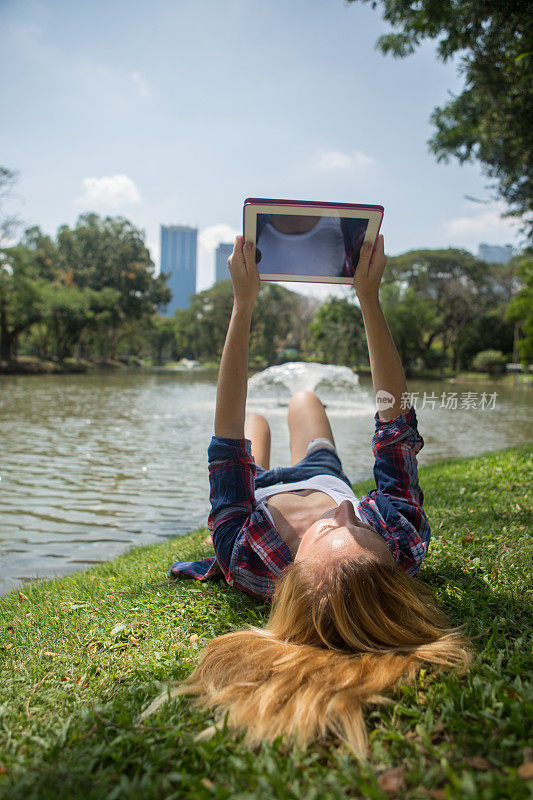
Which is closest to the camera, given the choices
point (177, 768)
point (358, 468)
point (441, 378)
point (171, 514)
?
point (177, 768)

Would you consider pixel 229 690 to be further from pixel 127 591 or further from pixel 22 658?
pixel 127 591

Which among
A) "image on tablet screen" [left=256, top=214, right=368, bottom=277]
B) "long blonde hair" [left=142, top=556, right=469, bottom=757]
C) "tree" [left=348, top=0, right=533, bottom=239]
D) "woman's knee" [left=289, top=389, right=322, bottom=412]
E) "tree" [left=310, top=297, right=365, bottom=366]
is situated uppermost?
"tree" [left=348, top=0, right=533, bottom=239]

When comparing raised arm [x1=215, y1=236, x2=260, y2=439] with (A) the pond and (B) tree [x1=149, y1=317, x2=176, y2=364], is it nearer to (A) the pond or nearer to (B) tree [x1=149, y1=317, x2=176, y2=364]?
(A) the pond

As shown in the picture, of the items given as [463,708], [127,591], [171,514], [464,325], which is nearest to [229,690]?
[463,708]

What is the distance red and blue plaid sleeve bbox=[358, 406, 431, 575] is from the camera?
2.25m

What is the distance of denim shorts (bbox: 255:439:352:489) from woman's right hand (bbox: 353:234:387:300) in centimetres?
104

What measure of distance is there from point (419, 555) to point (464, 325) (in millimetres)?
44548

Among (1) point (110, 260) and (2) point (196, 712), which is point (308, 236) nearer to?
(2) point (196, 712)

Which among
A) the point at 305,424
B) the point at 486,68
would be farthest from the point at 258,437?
the point at 486,68

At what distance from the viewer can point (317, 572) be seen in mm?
1810

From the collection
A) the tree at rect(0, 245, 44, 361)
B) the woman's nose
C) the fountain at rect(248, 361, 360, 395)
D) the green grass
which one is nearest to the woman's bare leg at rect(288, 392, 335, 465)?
the green grass

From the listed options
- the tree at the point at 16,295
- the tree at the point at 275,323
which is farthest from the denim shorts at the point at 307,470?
the tree at the point at 16,295

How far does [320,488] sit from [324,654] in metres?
1.04

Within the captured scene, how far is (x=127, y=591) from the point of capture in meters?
2.82
